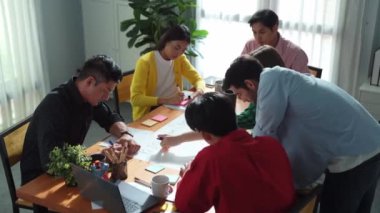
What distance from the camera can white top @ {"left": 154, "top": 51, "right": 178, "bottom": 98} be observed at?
8.93 ft

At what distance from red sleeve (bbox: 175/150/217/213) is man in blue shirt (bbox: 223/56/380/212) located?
39 cm

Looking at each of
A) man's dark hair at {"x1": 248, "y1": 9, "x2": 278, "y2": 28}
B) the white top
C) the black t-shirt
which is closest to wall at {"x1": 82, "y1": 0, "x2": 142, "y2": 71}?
the white top

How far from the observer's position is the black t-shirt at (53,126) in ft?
5.80

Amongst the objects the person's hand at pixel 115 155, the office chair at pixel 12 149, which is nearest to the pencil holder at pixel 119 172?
the person's hand at pixel 115 155

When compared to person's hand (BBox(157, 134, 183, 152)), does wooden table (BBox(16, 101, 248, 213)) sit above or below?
below

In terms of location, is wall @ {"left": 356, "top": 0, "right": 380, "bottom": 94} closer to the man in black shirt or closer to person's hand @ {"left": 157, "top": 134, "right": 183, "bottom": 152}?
person's hand @ {"left": 157, "top": 134, "right": 183, "bottom": 152}

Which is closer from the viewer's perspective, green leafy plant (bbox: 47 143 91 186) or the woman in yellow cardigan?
green leafy plant (bbox: 47 143 91 186)

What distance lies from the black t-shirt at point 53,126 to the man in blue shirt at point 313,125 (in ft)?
2.41

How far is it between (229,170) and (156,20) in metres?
2.54

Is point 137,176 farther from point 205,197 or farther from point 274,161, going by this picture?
point 274,161

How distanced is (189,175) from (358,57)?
259 cm

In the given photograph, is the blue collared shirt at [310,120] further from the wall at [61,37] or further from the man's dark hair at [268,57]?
the wall at [61,37]

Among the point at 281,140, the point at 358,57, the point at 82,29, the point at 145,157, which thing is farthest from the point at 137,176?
the point at 82,29

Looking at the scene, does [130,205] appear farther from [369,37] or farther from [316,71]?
[369,37]
